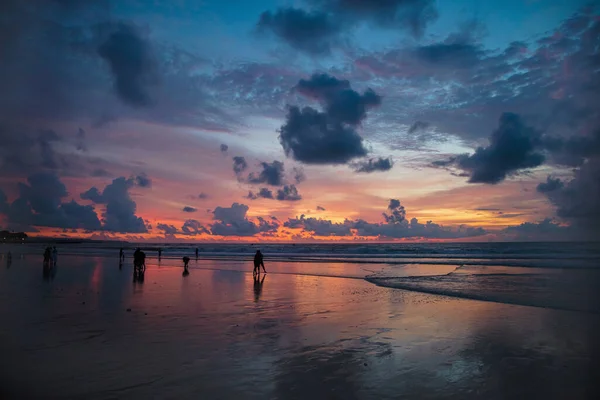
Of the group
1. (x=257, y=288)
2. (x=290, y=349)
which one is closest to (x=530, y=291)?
(x=257, y=288)

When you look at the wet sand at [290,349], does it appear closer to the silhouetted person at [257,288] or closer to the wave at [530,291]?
the silhouetted person at [257,288]

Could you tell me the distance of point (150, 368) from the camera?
8688 mm

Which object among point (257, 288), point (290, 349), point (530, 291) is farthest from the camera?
point (257, 288)

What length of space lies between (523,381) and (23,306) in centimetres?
1740

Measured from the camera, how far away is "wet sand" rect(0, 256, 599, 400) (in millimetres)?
7734

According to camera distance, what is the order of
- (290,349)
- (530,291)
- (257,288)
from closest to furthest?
(290,349), (530,291), (257,288)

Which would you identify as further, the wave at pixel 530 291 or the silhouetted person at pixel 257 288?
the silhouetted person at pixel 257 288

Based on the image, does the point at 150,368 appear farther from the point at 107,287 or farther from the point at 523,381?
the point at 107,287

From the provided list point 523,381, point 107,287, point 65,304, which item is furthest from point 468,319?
point 107,287

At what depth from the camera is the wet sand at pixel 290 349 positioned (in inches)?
305

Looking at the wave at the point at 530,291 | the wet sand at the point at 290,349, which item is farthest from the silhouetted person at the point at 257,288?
the wave at the point at 530,291

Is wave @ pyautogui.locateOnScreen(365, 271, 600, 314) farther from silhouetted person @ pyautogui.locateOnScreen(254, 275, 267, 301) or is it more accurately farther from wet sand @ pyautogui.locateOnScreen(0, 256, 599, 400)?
silhouetted person @ pyautogui.locateOnScreen(254, 275, 267, 301)

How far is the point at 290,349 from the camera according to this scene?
34.2 ft

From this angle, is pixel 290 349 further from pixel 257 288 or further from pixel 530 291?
pixel 530 291
